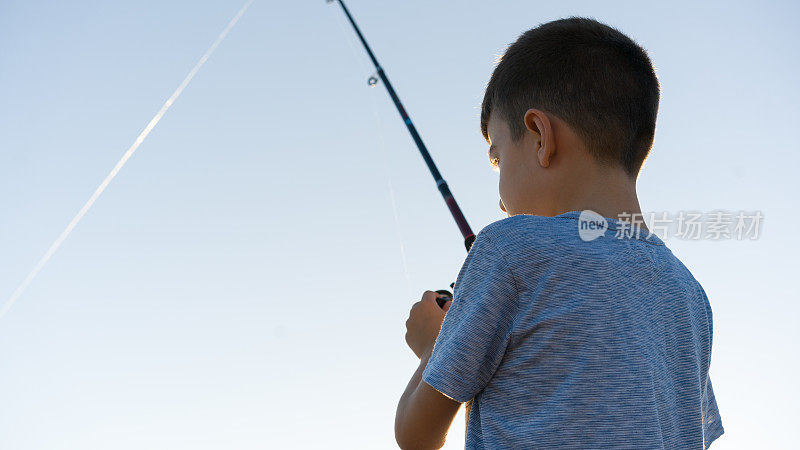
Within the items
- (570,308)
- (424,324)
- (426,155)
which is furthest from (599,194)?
(426,155)

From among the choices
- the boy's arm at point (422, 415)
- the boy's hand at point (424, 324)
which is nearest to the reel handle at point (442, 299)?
the boy's hand at point (424, 324)

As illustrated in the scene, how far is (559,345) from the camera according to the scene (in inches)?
40.3

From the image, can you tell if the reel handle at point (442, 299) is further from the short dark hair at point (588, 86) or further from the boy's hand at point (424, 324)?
the short dark hair at point (588, 86)

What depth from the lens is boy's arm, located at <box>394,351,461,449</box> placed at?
1.12 metres

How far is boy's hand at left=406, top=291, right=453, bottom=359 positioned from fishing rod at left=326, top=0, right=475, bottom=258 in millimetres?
655

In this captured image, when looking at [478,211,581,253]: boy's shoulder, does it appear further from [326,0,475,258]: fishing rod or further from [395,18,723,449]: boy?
[326,0,475,258]: fishing rod

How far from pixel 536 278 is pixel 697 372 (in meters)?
0.41

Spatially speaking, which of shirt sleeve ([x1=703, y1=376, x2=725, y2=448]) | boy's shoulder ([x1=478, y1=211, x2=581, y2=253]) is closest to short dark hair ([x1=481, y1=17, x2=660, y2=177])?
boy's shoulder ([x1=478, y1=211, x2=581, y2=253])

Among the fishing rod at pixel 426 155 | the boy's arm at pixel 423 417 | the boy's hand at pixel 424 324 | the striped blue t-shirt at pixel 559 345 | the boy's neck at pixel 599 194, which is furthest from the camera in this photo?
the fishing rod at pixel 426 155

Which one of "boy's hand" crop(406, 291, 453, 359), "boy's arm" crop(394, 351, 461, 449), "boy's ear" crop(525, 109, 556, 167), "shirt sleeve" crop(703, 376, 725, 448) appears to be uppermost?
"boy's ear" crop(525, 109, 556, 167)

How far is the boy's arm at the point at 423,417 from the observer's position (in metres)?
1.12

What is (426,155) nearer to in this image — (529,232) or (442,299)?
(442,299)

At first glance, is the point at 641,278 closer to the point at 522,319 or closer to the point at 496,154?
the point at 522,319

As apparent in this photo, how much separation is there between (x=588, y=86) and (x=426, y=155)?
5.48 ft
